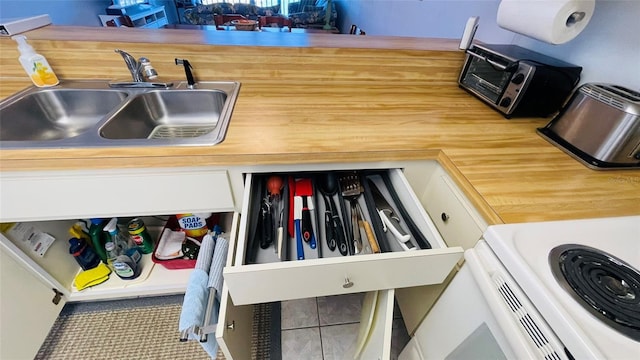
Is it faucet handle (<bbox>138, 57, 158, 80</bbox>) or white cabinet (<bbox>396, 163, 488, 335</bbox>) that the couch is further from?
white cabinet (<bbox>396, 163, 488, 335</bbox>)

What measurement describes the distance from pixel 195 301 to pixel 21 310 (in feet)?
2.43

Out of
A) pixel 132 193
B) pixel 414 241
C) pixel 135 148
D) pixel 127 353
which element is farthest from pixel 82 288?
pixel 414 241

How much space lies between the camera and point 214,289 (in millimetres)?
830

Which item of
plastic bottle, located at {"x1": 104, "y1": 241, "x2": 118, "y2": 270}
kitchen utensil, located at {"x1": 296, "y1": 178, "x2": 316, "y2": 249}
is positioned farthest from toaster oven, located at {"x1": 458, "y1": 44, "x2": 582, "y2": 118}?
plastic bottle, located at {"x1": 104, "y1": 241, "x2": 118, "y2": 270}

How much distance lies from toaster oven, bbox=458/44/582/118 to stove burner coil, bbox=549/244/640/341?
24.9 inches

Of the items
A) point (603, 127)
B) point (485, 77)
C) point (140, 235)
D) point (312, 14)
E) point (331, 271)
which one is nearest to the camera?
point (331, 271)

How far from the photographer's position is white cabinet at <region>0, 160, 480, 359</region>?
0.61 m

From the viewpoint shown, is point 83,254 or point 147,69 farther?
point 83,254

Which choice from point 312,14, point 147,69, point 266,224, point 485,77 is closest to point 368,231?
point 266,224

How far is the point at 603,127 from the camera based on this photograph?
72 centimetres

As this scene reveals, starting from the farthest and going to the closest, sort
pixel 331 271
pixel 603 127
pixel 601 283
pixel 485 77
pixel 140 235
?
pixel 140 235 → pixel 485 77 → pixel 603 127 → pixel 331 271 → pixel 601 283

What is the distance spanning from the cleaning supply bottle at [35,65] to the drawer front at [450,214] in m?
1.44

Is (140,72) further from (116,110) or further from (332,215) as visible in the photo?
(332,215)

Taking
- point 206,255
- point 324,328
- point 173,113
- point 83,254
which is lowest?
point 324,328
